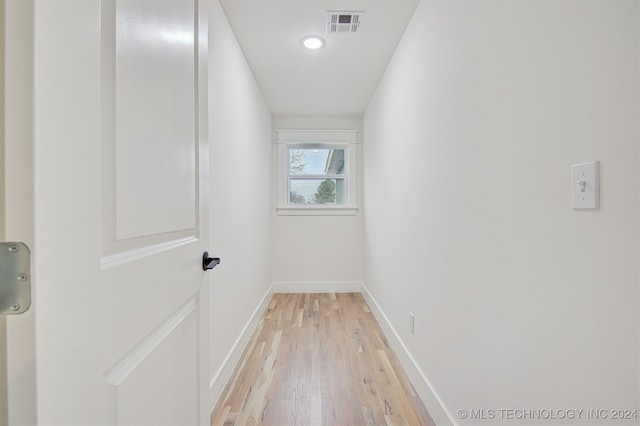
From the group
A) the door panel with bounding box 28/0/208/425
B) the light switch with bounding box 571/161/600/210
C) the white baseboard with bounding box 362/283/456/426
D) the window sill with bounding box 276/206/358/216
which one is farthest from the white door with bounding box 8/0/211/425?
the window sill with bounding box 276/206/358/216

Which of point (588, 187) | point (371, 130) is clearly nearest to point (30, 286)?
point (588, 187)

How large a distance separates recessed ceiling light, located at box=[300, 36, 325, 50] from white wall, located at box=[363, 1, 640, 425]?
2.43ft

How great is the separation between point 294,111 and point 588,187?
3480mm

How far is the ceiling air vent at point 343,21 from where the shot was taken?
1.94 meters

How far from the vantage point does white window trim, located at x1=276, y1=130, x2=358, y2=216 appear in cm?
399

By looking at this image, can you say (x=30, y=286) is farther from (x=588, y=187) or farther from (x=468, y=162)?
(x=468, y=162)

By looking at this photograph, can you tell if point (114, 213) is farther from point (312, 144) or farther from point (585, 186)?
point (312, 144)

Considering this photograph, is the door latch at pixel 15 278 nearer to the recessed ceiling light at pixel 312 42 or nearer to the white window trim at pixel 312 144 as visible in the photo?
the recessed ceiling light at pixel 312 42

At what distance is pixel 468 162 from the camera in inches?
48.8

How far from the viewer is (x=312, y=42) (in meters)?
2.27

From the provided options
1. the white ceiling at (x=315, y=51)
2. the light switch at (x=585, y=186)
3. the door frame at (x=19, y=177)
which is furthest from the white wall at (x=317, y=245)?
the door frame at (x=19, y=177)

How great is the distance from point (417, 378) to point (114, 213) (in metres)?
1.82

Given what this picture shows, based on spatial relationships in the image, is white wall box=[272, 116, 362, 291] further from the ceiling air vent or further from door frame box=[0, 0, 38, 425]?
door frame box=[0, 0, 38, 425]

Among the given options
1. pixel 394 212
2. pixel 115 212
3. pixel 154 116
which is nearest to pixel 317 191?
pixel 394 212
